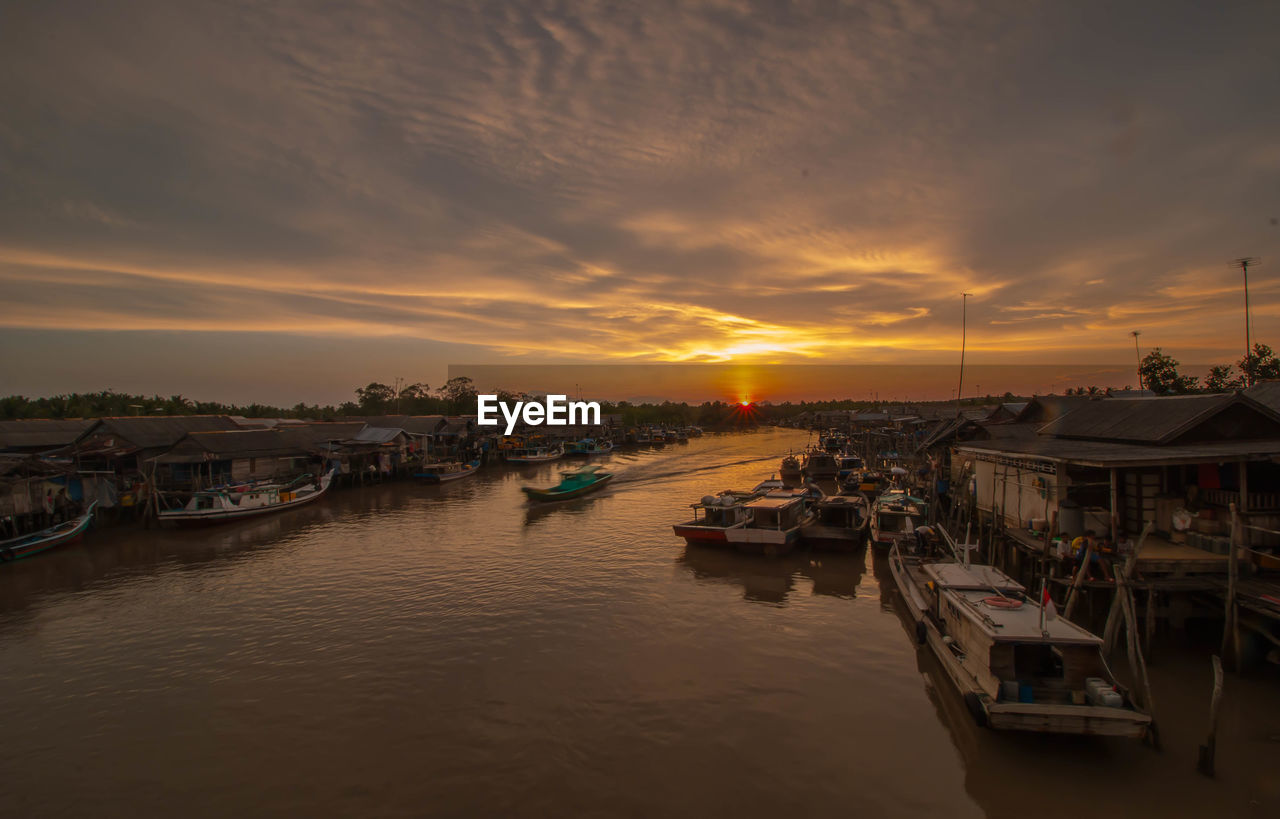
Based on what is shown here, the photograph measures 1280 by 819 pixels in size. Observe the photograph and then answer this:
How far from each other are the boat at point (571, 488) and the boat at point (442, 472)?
10311mm

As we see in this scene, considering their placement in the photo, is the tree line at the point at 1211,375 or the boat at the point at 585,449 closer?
the tree line at the point at 1211,375

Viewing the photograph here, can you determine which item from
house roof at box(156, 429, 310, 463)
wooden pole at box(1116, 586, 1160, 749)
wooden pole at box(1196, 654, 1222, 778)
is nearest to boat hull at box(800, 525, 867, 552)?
wooden pole at box(1116, 586, 1160, 749)

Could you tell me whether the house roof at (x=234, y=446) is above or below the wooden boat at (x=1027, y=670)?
above

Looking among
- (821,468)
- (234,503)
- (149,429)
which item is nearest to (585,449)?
(821,468)

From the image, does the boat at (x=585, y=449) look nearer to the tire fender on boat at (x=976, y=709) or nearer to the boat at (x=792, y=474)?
the boat at (x=792, y=474)

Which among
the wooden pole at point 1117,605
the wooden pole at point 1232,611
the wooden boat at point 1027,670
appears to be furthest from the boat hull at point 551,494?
the wooden pole at point 1232,611

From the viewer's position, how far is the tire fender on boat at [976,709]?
8823 mm

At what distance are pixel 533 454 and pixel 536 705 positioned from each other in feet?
166

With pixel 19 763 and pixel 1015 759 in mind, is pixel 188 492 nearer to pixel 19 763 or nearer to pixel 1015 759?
pixel 19 763

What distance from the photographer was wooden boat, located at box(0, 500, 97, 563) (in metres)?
22.0

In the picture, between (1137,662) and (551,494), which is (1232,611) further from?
(551,494)

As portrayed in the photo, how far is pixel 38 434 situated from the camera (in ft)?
101

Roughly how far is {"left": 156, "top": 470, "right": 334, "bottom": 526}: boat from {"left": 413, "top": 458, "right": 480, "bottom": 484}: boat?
10284 millimetres

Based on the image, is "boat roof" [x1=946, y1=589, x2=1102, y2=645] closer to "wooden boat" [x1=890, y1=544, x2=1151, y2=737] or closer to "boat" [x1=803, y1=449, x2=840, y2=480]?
"wooden boat" [x1=890, y1=544, x2=1151, y2=737]
